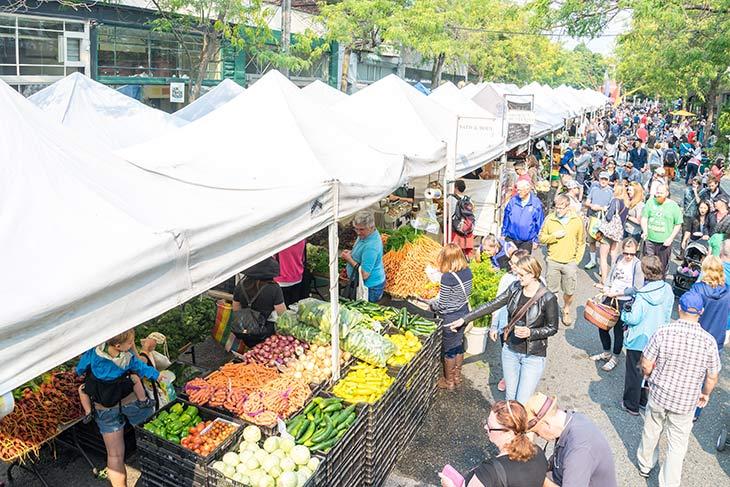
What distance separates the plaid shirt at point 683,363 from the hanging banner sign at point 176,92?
21226 millimetres

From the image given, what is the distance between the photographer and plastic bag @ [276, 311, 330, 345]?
591 cm

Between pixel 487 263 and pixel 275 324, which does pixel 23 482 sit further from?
pixel 487 263

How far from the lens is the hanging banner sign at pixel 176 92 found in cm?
2277

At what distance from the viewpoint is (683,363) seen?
4.84 metres

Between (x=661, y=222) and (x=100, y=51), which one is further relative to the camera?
(x=100, y=51)

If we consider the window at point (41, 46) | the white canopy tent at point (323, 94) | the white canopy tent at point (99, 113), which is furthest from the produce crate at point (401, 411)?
the window at point (41, 46)

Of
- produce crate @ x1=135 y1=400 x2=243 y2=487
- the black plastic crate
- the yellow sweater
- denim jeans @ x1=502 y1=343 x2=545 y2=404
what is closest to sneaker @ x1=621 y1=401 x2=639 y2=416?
denim jeans @ x1=502 y1=343 x2=545 y2=404

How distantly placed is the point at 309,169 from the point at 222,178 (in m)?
0.78

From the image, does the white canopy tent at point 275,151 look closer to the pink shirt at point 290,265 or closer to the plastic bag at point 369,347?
the plastic bag at point 369,347

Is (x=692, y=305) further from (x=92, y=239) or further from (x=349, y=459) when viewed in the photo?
(x=92, y=239)

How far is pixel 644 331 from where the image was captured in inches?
243

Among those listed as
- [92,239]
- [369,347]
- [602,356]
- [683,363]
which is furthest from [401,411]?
[602,356]

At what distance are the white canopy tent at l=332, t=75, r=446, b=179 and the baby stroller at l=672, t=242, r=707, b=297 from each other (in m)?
4.16

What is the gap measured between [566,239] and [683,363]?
13.2ft
